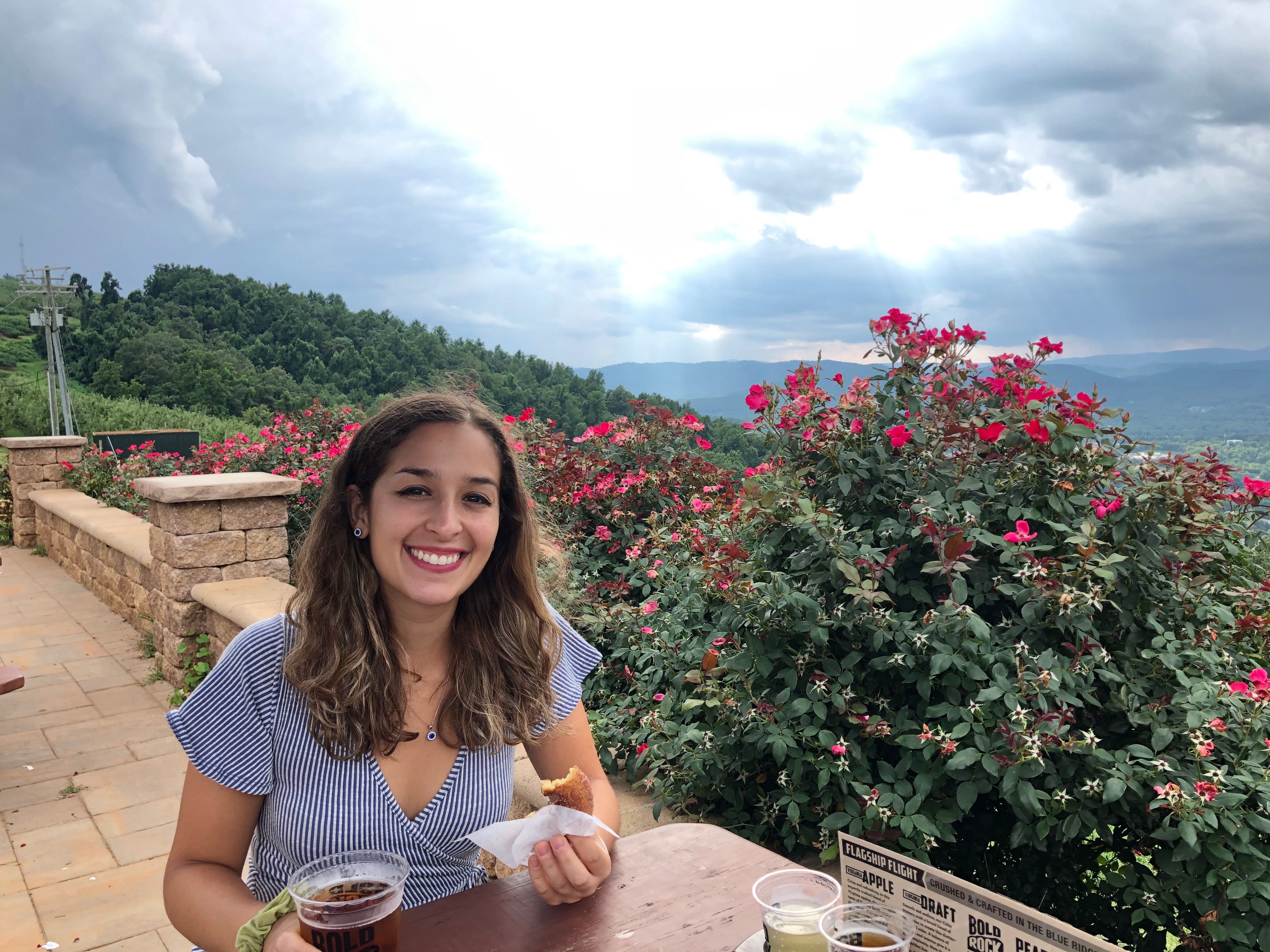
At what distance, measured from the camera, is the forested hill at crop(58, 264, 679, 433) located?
490 inches

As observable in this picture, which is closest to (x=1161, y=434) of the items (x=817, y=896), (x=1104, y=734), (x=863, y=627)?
(x=1104, y=734)

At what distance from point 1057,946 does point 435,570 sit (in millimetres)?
929

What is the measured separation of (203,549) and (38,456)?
18.2ft

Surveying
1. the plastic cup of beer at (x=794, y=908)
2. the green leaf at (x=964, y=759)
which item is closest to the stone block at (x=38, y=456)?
the green leaf at (x=964, y=759)

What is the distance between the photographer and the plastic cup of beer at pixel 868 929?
2.38 feet

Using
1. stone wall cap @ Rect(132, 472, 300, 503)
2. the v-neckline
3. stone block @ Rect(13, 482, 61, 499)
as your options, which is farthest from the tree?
the v-neckline

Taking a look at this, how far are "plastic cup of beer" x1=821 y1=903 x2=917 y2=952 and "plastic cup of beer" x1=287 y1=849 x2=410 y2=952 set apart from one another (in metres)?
0.44

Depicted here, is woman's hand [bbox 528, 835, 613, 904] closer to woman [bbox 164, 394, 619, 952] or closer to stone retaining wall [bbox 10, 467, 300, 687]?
woman [bbox 164, 394, 619, 952]

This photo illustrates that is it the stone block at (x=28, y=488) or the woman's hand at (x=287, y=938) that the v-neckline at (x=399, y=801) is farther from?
the stone block at (x=28, y=488)

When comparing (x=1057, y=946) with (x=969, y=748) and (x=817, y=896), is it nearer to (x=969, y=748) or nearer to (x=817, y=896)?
(x=817, y=896)

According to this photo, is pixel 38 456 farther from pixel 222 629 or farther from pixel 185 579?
pixel 222 629

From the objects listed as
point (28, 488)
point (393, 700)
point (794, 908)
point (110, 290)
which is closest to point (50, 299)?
point (28, 488)

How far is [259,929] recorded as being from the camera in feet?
2.90

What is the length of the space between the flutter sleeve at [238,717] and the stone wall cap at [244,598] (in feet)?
7.28
